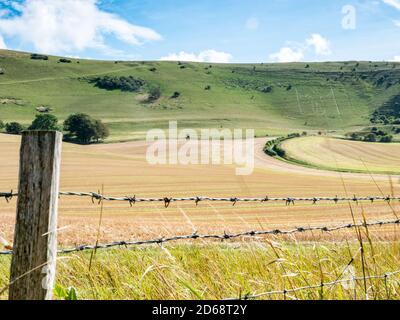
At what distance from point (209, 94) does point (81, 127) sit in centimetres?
6566

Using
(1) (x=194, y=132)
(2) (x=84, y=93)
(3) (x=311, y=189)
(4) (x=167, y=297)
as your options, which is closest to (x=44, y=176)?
(4) (x=167, y=297)

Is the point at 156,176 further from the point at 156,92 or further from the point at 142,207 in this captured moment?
the point at 156,92

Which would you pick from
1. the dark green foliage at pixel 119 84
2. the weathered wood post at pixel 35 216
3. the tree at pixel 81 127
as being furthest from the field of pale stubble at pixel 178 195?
the dark green foliage at pixel 119 84

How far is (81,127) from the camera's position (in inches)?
3076

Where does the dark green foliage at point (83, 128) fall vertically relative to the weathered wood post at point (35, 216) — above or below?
above

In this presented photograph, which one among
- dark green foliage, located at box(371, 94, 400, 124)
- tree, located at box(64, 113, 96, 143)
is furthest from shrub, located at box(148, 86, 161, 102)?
dark green foliage, located at box(371, 94, 400, 124)

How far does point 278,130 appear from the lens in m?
105

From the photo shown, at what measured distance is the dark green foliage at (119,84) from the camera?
138000mm

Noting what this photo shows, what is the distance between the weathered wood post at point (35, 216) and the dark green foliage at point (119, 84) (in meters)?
137

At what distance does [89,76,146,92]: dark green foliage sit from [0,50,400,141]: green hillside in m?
2.58

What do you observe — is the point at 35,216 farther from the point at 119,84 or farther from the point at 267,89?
the point at 267,89

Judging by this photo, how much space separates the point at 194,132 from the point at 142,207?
236 ft

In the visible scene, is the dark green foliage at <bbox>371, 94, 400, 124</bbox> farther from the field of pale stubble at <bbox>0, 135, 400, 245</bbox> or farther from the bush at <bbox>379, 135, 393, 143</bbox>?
the field of pale stubble at <bbox>0, 135, 400, 245</bbox>

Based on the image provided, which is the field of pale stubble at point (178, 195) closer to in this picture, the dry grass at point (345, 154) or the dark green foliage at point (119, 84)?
the dry grass at point (345, 154)
